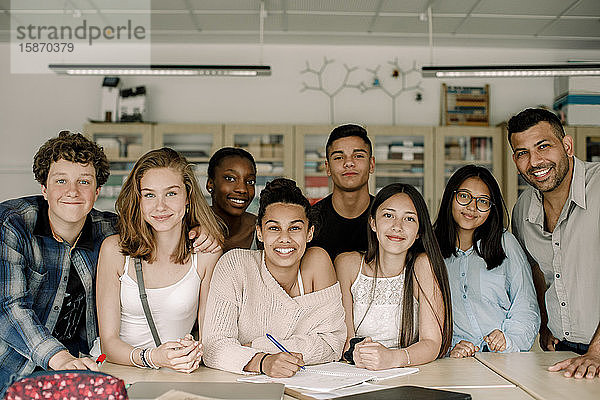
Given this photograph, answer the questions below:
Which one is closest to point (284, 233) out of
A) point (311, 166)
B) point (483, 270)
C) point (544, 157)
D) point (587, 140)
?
point (483, 270)

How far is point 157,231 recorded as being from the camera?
223 centimetres

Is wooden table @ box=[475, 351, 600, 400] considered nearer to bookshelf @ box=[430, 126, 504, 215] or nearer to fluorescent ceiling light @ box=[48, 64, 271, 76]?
fluorescent ceiling light @ box=[48, 64, 271, 76]

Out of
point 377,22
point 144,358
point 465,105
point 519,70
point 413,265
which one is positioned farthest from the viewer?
point 465,105

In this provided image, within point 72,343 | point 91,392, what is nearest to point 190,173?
point 72,343

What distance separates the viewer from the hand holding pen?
179cm

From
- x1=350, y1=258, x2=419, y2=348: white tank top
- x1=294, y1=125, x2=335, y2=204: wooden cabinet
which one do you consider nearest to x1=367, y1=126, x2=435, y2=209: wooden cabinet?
x1=294, y1=125, x2=335, y2=204: wooden cabinet

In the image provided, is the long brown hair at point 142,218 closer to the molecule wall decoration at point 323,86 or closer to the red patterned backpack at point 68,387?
the red patterned backpack at point 68,387

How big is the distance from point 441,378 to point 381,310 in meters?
0.48

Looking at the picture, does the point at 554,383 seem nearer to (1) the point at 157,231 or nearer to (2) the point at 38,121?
(1) the point at 157,231

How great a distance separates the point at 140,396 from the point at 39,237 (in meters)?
0.95

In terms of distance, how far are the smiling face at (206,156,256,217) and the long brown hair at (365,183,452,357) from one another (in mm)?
817

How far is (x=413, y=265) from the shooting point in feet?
7.57

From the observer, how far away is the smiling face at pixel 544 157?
99.7 inches

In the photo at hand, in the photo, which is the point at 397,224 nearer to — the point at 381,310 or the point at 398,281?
the point at 398,281
